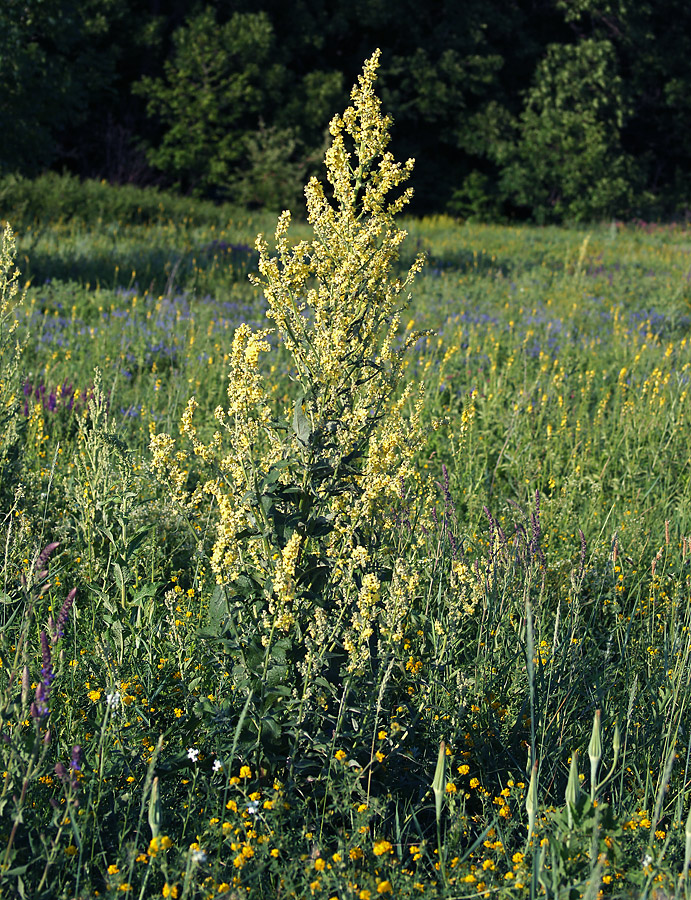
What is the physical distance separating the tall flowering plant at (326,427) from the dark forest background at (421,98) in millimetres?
15603

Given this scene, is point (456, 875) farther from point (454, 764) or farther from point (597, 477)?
point (597, 477)

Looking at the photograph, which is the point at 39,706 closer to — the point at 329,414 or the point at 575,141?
the point at 329,414

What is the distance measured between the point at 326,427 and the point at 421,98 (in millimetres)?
23865

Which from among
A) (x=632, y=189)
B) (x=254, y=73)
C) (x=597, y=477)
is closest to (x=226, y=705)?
(x=597, y=477)

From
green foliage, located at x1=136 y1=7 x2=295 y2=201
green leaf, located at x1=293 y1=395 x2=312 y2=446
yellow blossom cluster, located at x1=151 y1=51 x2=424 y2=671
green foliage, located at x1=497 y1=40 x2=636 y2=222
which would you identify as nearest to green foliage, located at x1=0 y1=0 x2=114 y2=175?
yellow blossom cluster, located at x1=151 y1=51 x2=424 y2=671

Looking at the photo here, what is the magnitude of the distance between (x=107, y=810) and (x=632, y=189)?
26.3m

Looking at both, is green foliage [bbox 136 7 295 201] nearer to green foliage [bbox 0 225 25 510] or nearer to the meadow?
green foliage [bbox 0 225 25 510]

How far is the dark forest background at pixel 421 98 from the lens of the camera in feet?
63.0

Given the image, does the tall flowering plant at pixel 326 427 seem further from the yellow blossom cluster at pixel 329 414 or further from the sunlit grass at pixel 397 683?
the sunlit grass at pixel 397 683

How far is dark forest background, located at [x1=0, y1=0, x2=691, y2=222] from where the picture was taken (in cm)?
1919

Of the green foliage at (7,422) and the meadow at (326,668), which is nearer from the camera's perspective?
the meadow at (326,668)

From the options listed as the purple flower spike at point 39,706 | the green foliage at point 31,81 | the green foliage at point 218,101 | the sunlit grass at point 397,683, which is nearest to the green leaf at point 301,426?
the sunlit grass at point 397,683

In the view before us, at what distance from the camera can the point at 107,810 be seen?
1.77 m

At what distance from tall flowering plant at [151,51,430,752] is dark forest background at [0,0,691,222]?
51.2ft
